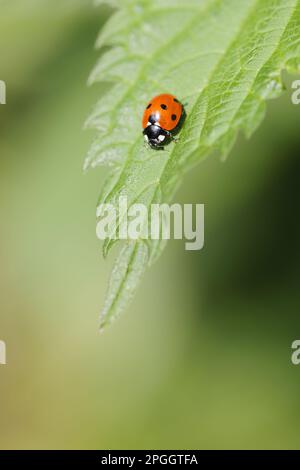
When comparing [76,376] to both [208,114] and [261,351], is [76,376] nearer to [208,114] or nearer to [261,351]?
[261,351]

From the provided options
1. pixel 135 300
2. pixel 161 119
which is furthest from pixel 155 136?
pixel 135 300

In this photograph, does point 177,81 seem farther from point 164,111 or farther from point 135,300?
point 135,300

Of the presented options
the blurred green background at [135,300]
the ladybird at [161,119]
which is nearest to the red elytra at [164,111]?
the ladybird at [161,119]

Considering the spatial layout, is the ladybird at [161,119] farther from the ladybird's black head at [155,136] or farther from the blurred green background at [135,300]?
the blurred green background at [135,300]

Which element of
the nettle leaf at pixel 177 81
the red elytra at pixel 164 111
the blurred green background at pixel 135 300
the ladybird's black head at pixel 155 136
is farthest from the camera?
the blurred green background at pixel 135 300

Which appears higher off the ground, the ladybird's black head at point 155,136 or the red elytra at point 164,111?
the red elytra at point 164,111

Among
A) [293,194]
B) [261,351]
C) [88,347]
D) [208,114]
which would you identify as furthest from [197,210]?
[208,114]

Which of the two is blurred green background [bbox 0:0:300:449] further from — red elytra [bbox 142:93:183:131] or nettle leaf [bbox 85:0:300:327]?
red elytra [bbox 142:93:183:131]
